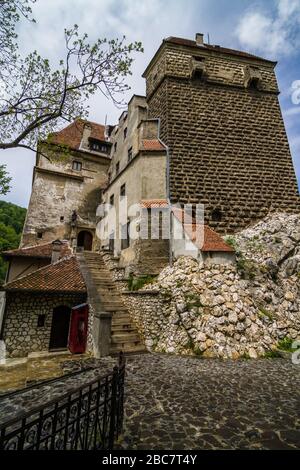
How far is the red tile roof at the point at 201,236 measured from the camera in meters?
10.4

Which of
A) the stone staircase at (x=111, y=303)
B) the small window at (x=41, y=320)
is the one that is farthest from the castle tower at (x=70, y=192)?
the small window at (x=41, y=320)

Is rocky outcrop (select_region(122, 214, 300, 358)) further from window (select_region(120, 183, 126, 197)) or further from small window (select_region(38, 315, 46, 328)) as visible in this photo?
window (select_region(120, 183, 126, 197))

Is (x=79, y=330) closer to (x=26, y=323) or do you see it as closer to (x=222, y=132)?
(x=26, y=323)

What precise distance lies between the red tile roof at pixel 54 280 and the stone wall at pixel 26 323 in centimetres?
71

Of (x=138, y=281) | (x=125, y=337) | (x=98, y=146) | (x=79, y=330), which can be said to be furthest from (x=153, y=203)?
(x=98, y=146)

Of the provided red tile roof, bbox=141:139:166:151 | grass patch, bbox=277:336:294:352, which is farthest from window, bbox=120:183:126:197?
grass patch, bbox=277:336:294:352

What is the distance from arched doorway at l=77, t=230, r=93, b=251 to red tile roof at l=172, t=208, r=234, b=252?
10394mm

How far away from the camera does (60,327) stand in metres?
11.9

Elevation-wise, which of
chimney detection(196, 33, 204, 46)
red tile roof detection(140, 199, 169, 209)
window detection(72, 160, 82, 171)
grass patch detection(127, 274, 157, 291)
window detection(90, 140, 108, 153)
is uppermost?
chimney detection(196, 33, 204, 46)

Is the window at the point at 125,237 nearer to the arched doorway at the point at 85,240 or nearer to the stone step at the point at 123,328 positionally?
the stone step at the point at 123,328

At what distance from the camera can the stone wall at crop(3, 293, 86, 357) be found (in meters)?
10.8

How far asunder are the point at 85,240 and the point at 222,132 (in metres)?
13.0

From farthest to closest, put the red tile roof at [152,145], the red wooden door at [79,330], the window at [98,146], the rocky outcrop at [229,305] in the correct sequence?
the window at [98,146] → the red tile roof at [152,145] → the red wooden door at [79,330] → the rocky outcrop at [229,305]

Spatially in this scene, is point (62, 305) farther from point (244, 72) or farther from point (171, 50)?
point (244, 72)
